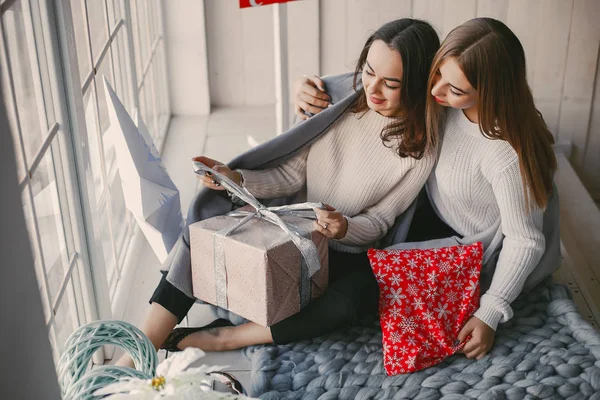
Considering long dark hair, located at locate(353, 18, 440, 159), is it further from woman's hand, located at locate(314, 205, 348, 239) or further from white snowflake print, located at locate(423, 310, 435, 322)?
white snowflake print, located at locate(423, 310, 435, 322)

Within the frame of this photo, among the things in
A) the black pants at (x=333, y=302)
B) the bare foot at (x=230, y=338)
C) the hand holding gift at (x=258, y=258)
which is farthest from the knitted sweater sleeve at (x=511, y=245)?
the bare foot at (x=230, y=338)

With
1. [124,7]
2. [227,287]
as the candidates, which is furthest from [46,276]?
[124,7]

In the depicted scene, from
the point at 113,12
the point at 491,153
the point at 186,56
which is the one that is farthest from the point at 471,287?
the point at 186,56

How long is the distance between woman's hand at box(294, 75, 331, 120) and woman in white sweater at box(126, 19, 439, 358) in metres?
0.06

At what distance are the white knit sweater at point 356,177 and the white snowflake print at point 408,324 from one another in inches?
7.7

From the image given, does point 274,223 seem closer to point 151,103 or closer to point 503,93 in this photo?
point 503,93

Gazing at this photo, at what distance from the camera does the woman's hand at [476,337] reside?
1612 mm

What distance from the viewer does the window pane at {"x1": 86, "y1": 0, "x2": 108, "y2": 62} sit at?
5.97 ft

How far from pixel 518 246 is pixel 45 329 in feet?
3.34

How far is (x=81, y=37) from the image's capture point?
67.4 inches

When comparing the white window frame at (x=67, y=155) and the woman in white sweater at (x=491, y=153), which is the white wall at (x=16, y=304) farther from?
the woman in white sweater at (x=491, y=153)

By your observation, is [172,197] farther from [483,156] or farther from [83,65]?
[483,156]

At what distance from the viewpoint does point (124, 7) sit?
2.17m

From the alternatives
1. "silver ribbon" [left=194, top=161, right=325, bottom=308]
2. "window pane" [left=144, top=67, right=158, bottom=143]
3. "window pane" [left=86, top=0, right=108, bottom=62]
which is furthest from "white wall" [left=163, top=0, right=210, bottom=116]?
"silver ribbon" [left=194, top=161, right=325, bottom=308]
